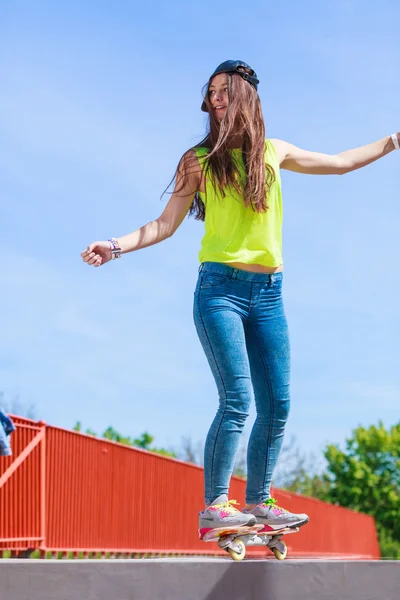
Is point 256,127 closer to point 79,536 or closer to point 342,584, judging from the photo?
point 342,584

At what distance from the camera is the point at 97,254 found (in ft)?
13.6

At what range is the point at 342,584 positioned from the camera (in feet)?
12.8

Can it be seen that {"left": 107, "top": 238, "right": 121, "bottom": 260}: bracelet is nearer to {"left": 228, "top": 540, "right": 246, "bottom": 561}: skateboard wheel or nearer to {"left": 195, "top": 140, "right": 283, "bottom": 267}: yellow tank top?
{"left": 195, "top": 140, "right": 283, "bottom": 267}: yellow tank top

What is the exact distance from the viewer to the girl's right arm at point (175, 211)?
14.4 feet

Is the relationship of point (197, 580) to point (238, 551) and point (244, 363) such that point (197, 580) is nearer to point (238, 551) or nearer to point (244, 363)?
point (238, 551)

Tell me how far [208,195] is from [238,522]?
1.50 metres

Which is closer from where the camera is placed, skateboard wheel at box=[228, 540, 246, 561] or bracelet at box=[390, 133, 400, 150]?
skateboard wheel at box=[228, 540, 246, 561]

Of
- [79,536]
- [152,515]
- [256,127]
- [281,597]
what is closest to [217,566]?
[281,597]

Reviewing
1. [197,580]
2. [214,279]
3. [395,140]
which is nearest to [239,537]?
[197,580]

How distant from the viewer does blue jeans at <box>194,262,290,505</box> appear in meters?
4.27

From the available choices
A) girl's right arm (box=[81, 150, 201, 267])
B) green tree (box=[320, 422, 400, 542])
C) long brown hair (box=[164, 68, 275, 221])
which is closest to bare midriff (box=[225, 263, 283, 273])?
long brown hair (box=[164, 68, 275, 221])

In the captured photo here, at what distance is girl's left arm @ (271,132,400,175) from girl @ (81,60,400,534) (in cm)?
10

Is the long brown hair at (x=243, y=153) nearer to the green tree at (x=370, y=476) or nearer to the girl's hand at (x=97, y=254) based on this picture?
the girl's hand at (x=97, y=254)

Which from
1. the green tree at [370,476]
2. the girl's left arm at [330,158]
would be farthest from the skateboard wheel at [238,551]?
the green tree at [370,476]
